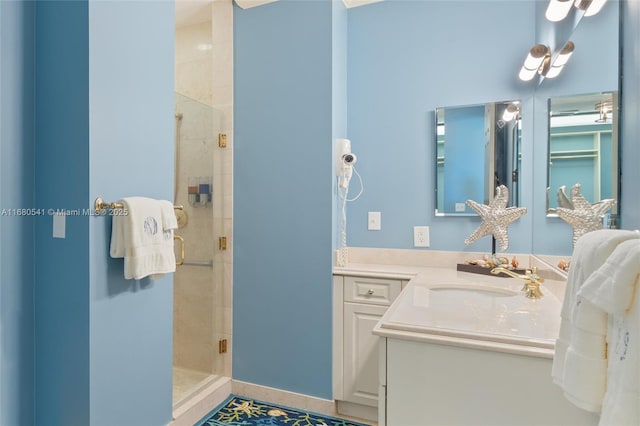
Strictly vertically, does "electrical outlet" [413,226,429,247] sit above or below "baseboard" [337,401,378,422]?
above

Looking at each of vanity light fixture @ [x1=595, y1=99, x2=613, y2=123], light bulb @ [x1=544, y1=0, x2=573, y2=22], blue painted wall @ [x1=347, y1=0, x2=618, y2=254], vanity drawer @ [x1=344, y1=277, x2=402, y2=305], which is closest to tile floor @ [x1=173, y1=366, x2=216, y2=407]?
vanity drawer @ [x1=344, y1=277, x2=402, y2=305]

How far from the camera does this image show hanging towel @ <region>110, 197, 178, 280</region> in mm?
1502

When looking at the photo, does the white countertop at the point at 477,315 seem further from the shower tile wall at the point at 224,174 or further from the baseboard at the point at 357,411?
the shower tile wall at the point at 224,174

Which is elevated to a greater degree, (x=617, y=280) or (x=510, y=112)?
(x=510, y=112)

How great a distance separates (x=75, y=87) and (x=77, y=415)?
1353mm

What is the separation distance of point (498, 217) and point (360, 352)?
3.75 ft

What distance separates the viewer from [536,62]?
1.90 meters

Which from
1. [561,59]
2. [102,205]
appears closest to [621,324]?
[561,59]

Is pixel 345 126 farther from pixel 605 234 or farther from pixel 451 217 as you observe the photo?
pixel 605 234

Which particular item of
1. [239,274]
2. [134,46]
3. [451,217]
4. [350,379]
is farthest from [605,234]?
[239,274]

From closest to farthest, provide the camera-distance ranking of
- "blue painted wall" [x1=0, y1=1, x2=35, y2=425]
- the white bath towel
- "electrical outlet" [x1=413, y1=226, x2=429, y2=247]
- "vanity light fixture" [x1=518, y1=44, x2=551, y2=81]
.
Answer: the white bath towel
"blue painted wall" [x1=0, y1=1, x2=35, y2=425]
"vanity light fixture" [x1=518, y1=44, x2=551, y2=81]
"electrical outlet" [x1=413, y1=226, x2=429, y2=247]

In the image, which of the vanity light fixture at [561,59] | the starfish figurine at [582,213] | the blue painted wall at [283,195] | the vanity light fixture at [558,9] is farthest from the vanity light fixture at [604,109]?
the blue painted wall at [283,195]

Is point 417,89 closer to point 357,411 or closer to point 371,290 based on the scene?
point 371,290

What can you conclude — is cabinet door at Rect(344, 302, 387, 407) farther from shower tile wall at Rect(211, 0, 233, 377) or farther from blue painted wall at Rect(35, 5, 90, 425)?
blue painted wall at Rect(35, 5, 90, 425)
